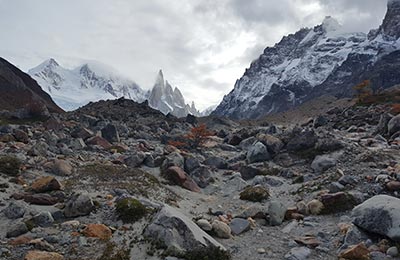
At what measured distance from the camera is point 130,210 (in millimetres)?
14938

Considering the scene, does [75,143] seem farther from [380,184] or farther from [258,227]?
[380,184]

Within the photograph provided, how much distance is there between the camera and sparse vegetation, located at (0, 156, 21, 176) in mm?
20294

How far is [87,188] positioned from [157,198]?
363 cm

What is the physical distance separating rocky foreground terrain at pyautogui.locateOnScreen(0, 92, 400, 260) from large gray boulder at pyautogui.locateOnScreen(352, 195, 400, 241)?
0.03 metres

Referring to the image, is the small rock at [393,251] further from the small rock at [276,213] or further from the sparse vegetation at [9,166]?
the sparse vegetation at [9,166]

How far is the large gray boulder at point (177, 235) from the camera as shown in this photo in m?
11.9

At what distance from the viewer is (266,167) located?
28750mm

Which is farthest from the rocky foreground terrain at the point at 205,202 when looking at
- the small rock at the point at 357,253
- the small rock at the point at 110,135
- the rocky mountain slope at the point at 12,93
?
the rocky mountain slope at the point at 12,93

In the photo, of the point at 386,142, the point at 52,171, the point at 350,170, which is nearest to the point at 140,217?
the point at 52,171

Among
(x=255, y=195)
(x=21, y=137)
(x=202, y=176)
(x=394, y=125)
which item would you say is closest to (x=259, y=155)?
(x=202, y=176)

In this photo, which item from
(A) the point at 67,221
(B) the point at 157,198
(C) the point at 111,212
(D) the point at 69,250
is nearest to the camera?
(D) the point at 69,250

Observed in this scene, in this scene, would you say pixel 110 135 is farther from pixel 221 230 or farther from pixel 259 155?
pixel 221 230

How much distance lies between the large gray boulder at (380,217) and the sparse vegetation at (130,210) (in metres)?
7.98

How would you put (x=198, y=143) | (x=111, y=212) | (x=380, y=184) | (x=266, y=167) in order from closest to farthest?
1. (x=111, y=212)
2. (x=380, y=184)
3. (x=266, y=167)
4. (x=198, y=143)
